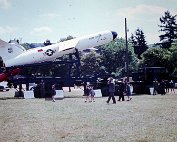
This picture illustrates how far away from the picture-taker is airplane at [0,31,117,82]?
33906mm

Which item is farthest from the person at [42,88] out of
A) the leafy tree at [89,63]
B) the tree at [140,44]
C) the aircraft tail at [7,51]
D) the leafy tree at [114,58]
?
the tree at [140,44]

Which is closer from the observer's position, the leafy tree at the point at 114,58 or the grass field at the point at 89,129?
the grass field at the point at 89,129

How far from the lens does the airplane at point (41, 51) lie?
33906 millimetres

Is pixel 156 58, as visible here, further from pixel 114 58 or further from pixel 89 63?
pixel 89 63

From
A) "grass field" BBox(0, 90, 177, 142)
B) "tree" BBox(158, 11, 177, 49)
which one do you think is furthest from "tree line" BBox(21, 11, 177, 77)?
"grass field" BBox(0, 90, 177, 142)

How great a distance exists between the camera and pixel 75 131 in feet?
39.0

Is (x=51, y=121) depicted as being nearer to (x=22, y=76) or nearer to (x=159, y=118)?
(x=159, y=118)

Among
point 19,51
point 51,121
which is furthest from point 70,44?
point 51,121

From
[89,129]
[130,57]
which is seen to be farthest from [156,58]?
[89,129]

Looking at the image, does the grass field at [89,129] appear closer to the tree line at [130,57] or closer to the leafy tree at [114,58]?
the tree line at [130,57]

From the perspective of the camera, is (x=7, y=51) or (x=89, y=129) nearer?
(x=89, y=129)

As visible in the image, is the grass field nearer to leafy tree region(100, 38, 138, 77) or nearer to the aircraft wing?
the aircraft wing

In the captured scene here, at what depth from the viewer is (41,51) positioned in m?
34.2

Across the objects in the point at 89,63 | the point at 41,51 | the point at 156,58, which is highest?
the point at 89,63
